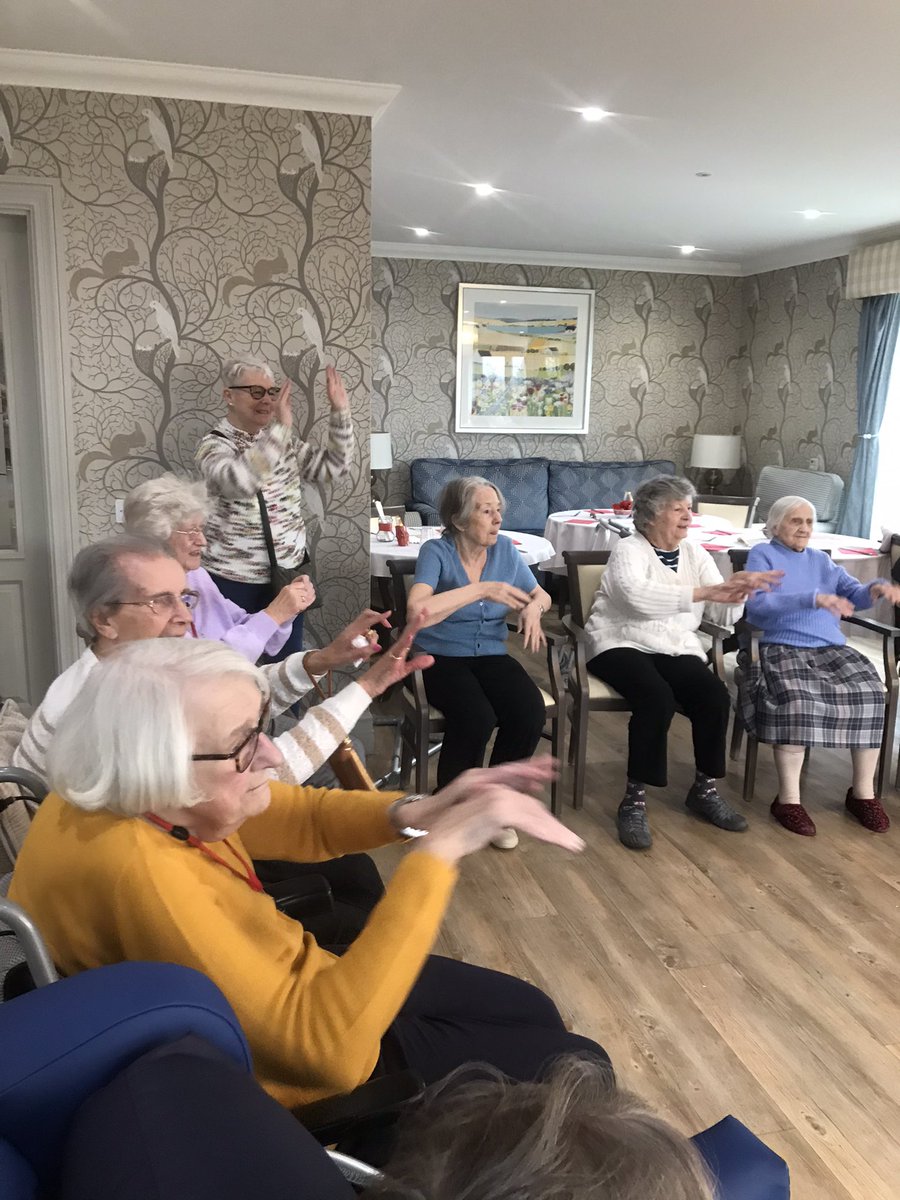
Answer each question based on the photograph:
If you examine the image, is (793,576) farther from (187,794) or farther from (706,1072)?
(187,794)

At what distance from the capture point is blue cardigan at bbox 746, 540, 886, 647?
11.1 ft

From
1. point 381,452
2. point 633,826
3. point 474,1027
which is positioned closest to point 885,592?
point 633,826

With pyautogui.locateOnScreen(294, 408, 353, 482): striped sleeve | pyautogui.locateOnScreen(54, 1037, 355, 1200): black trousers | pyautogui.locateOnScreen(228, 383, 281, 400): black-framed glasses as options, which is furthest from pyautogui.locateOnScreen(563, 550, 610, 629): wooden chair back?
pyautogui.locateOnScreen(54, 1037, 355, 1200): black trousers

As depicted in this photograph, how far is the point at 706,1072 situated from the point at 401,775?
165 cm

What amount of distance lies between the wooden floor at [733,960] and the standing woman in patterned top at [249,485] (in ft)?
3.62

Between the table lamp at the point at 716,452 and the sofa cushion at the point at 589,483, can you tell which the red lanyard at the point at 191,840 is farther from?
the table lamp at the point at 716,452

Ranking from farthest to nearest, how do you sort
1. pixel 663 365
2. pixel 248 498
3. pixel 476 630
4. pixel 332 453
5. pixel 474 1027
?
pixel 663 365
pixel 332 453
pixel 476 630
pixel 248 498
pixel 474 1027

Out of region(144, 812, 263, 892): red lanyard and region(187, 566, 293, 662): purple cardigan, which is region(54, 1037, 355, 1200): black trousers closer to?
region(144, 812, 263, 892): red lanyard

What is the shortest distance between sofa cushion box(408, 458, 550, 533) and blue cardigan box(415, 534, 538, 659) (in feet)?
13.7

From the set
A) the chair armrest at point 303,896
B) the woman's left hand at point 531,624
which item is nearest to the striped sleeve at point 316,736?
the chair armrest at point 303,896

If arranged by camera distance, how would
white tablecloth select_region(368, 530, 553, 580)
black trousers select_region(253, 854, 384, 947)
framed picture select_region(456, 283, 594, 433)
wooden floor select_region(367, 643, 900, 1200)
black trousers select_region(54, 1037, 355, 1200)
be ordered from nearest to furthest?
black trousers select_region(54, 1037, 355, 1200) < black trousers select_region(253, 854, 384, 947) < wooden floor select_region(367, 643, 900, 1200) < white tablecloth select_region(368, 530, 553, 580) < framed picture select_region(456, 283, 594, 433)

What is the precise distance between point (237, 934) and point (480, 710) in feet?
6.67

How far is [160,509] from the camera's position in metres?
2.30

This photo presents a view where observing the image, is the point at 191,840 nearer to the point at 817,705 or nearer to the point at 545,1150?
the point at 545,1150
